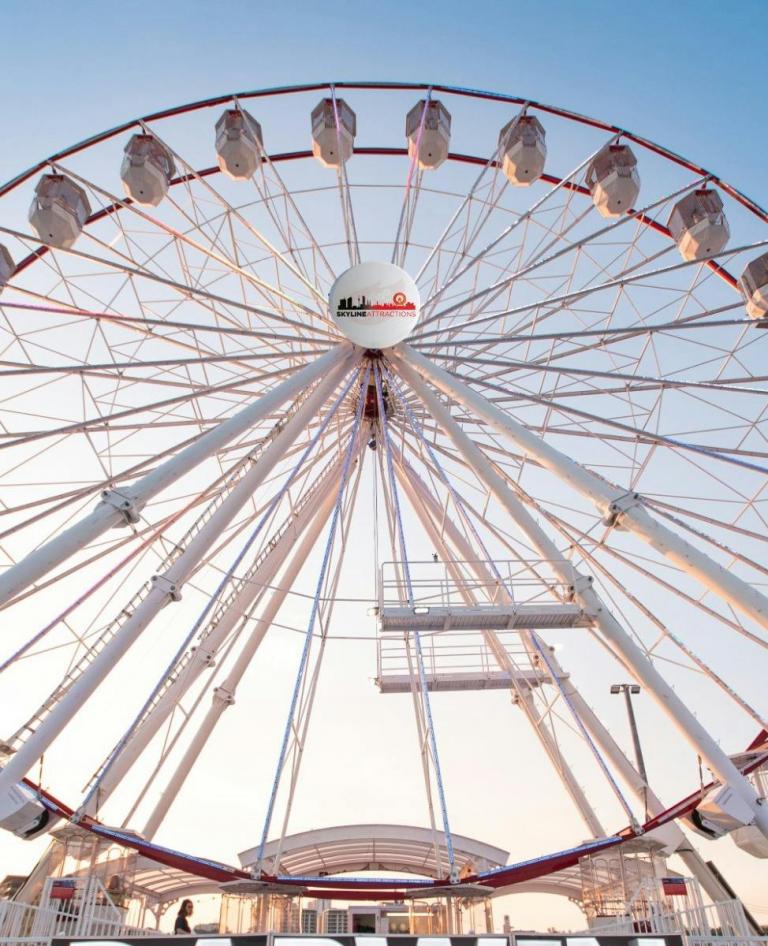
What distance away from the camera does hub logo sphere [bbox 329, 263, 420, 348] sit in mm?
13695

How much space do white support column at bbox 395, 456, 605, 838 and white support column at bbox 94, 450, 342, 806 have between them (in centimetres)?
161

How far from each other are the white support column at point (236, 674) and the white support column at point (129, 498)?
3756 millimetres

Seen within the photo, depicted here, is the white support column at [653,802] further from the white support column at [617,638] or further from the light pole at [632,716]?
the light pole at [632,716]

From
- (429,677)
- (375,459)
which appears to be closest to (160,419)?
(375,459)

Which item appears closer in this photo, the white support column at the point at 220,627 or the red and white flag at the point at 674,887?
the red and white flag at the point at 674,887

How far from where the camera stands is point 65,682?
12812mm

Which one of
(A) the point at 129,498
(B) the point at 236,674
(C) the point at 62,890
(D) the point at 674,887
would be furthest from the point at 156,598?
(D) the point at 674,887

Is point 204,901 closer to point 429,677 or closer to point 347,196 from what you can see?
point 429,677

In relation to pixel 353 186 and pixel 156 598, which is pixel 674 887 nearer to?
pixel 156 598

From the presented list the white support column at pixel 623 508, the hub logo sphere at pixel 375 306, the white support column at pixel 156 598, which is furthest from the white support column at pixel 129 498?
the white support column at pixel 623 508

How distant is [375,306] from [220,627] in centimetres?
668

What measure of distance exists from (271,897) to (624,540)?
955 centimetres

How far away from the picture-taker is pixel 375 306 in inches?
539

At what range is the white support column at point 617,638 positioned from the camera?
10594 mm
